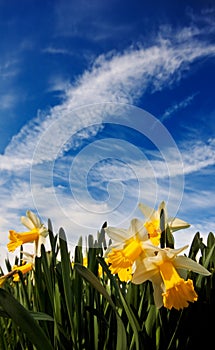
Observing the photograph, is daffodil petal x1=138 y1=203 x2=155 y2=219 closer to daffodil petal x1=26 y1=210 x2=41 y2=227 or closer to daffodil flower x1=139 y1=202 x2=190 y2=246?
daffodil flower x1=139 y1=202 x2=190 y2=246

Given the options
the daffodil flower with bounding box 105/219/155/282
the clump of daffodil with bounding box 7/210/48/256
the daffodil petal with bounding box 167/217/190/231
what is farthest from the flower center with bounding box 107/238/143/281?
the clump of daffodil with bounding box 7/210/48/256

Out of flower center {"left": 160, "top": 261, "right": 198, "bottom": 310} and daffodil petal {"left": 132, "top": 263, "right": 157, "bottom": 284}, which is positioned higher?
daffodil petal {"left": 132, "top": 263, "right": 157, "bottom": 284}

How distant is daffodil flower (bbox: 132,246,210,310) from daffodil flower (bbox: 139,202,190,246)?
0.76ft

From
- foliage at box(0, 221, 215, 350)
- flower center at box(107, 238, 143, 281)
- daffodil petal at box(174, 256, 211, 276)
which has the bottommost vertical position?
foliage at box(0, 221, 215, 350)

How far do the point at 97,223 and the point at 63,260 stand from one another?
555 mm

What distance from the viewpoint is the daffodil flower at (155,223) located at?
1837 mm

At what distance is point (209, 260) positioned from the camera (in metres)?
1.84

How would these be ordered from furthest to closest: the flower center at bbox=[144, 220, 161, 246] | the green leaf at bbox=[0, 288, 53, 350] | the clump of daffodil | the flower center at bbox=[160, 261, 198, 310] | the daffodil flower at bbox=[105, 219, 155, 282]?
the clump of daffodil, the flower center at bbox=[144, 220, 161, 246], the daffodil flower at bbox=[105, 219, 155, 282], the flower center at bbox=[160, 261, 198, 310], the green leaf at bbox=[0, 288, 53, 350]

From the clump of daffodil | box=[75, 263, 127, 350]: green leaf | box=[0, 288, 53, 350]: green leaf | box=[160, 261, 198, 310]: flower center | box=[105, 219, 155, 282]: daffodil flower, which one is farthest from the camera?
the clump of daffodil

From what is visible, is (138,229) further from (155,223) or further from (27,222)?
(27,222)

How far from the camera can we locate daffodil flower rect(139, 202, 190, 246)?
72.3 inches

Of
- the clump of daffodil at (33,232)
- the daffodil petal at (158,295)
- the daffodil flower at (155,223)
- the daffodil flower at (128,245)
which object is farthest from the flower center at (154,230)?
the clump of daffodil at (33,232)

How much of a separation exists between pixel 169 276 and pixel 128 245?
22 centimetres

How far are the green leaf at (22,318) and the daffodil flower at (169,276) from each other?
1.61 feet
